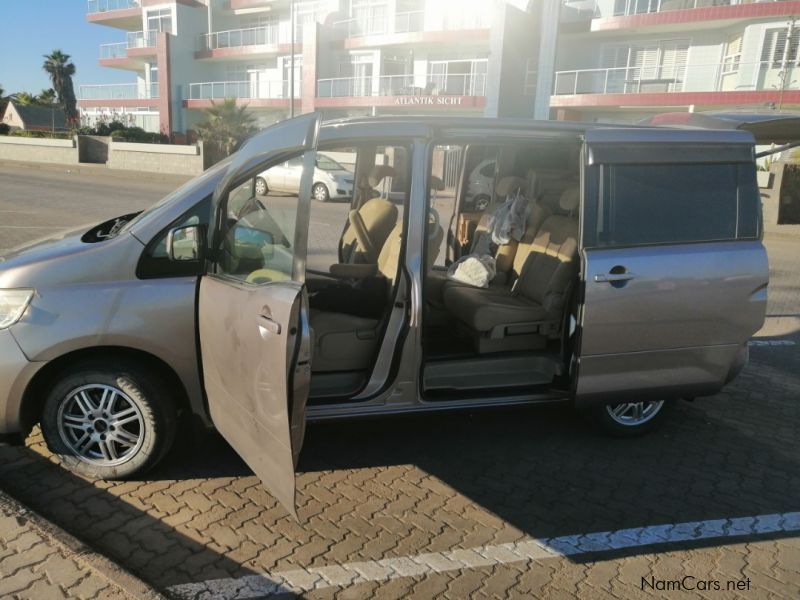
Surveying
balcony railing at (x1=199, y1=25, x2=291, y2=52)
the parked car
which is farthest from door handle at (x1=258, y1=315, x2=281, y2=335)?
balcony railing at (x1=199, y1=25, x2=291, y2=52)

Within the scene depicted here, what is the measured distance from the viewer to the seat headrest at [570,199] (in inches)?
170

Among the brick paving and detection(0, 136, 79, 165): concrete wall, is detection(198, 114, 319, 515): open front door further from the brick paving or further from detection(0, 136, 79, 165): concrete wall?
detection(0, 136, 79, 165): concrete wall

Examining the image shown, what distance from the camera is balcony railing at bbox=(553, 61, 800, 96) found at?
82.4 feet

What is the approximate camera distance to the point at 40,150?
32.3 metres

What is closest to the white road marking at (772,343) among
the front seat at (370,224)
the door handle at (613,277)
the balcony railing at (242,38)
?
the door handle at (613,277)

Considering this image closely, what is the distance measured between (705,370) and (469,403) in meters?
1.50

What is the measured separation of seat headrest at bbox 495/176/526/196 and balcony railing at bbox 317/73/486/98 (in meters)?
28.5

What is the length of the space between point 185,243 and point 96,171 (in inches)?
1127

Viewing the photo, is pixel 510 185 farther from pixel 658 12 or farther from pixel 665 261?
pixel 658 12

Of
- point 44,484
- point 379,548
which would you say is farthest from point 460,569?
point 44,484

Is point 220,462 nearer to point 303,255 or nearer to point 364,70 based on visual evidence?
point 303,255

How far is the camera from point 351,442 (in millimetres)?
4125

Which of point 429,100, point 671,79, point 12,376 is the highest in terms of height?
point 671,79

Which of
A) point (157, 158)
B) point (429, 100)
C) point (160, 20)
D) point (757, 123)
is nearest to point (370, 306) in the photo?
point (757, 123)
